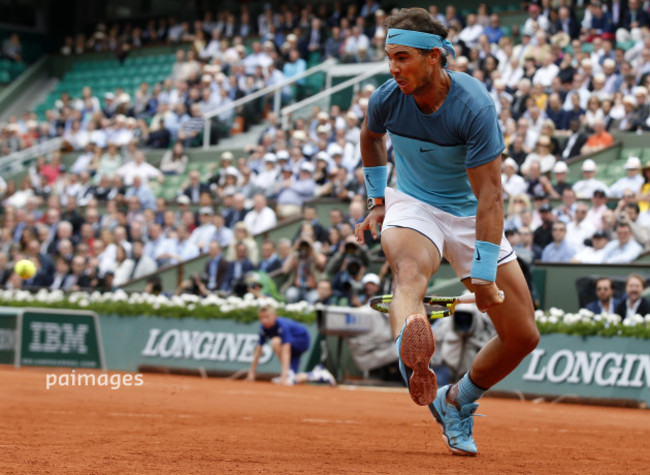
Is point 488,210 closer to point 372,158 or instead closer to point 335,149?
point 372,158

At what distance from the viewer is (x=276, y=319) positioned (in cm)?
1599

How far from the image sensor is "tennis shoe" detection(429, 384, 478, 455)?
21.7 ft

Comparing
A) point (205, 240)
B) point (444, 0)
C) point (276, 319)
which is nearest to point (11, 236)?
point (205, 240)

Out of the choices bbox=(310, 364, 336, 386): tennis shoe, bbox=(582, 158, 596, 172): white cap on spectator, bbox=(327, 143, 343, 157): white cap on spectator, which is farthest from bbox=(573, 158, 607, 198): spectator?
bbox=(310, 364, 336, 386): tennis shoe

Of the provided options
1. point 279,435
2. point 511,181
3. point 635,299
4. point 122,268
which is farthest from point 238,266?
point 279,435

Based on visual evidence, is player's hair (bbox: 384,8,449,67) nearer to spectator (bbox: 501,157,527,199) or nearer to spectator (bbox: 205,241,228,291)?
spectator (bbox: 501,157,527,199)

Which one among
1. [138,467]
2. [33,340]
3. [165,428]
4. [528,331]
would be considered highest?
[528,331]

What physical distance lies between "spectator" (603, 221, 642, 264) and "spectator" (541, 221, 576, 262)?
629mm

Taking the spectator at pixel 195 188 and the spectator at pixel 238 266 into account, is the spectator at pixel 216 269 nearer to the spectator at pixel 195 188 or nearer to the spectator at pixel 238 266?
A: the spectator at pixel 238 266

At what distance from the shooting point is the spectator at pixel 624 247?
15.4 m

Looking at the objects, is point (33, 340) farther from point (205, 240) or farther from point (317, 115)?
point (317, 115)

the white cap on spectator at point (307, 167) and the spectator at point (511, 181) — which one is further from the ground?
the spectator at point (511, 181)

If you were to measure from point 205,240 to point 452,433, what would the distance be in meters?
14.0
